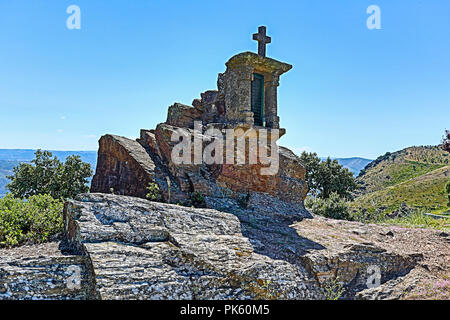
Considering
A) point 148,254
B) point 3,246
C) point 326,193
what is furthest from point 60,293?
point 326,193

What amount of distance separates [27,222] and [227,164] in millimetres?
6486

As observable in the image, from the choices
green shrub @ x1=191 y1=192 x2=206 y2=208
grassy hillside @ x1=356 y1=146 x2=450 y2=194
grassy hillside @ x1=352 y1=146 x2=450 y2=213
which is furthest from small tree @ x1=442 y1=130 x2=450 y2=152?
grassy hillside @ x1=356 y1=146 x2=450 y2=194

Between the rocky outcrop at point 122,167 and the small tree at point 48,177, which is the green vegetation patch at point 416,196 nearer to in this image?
the small tree at point 48,177

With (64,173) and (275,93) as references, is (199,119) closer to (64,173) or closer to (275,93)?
(275,93)

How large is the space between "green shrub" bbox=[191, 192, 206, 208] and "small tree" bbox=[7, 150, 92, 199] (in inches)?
249

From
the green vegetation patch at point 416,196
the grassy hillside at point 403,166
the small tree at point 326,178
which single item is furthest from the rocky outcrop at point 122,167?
the grassy hillside at point 403,166

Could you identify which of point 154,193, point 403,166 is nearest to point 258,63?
point 154,193

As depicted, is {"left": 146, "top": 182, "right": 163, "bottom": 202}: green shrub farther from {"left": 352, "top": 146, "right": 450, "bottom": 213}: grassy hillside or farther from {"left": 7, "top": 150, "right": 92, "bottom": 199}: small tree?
{"left": 352, "top": 146, "right": 450, "bottom": 213}: grassy hillside

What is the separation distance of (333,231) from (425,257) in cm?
260

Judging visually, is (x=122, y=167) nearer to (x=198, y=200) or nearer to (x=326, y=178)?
(x=198, y=200)

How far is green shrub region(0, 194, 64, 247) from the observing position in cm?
729

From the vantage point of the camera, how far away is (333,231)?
1102 centimetres

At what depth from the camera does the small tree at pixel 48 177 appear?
1488 centimetres

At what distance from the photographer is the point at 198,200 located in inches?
436
